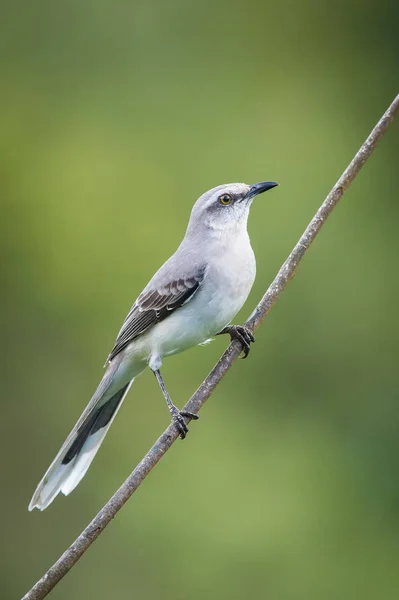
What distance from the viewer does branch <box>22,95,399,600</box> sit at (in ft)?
8.66

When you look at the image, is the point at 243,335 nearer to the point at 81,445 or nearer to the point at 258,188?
the point at 258,188

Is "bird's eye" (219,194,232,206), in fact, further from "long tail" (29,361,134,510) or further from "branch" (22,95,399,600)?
"long tail" (29,361,134,510)

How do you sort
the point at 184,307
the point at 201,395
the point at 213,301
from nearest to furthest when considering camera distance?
the point at 201,395, the point at 213,301, the point at 184,307

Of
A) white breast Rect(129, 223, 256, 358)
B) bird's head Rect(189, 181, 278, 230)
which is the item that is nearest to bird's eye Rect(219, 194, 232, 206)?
bird's head Rect(189, 181, 278, 230)

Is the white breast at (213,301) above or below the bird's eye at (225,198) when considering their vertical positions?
below

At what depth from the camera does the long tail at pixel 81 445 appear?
3.89 meters

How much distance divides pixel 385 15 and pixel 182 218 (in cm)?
302

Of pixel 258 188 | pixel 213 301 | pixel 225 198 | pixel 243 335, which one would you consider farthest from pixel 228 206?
pixel 243 335

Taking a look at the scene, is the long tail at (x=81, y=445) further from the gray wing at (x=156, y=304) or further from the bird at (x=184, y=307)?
the gray wing at (x=156, y=304)

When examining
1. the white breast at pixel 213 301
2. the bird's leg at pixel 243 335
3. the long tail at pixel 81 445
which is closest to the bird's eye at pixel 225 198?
the white breast at pixel 213 301

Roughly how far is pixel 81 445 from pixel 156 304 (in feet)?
2.63

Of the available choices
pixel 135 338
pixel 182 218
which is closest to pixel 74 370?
pixel 182 218

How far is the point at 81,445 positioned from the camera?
427 cm

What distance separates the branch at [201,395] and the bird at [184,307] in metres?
0.44
